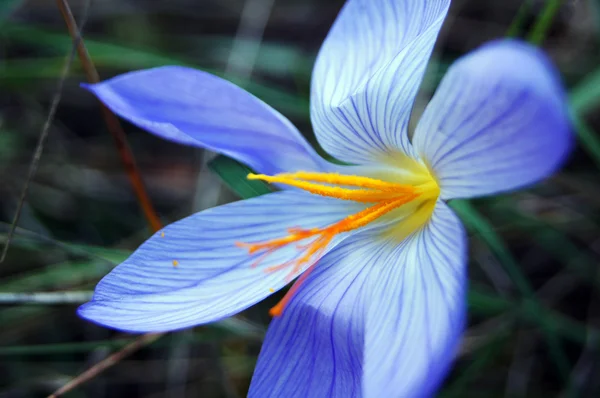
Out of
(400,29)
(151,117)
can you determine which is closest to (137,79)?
(151,117)

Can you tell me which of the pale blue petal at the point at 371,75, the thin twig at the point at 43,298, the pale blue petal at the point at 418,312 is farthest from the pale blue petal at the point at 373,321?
the thin twig at the point at 43,298

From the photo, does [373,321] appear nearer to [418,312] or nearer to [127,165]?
[418,312]

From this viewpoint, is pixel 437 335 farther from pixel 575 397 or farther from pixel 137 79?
pixel 575 397

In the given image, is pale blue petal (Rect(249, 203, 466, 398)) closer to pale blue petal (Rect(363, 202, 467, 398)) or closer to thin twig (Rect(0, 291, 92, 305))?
pale blue petal (Rect(363, 202, 467, 398))

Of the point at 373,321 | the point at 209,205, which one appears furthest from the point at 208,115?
the point at 209,205

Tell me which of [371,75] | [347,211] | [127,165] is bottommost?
[127,165]

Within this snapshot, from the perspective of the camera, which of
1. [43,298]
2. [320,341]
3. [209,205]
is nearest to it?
[320,341]

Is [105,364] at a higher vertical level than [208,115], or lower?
lower

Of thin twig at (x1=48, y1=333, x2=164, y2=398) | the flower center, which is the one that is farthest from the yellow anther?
thin twig at (x1=48, y1=333, x2=164, y2=398)
